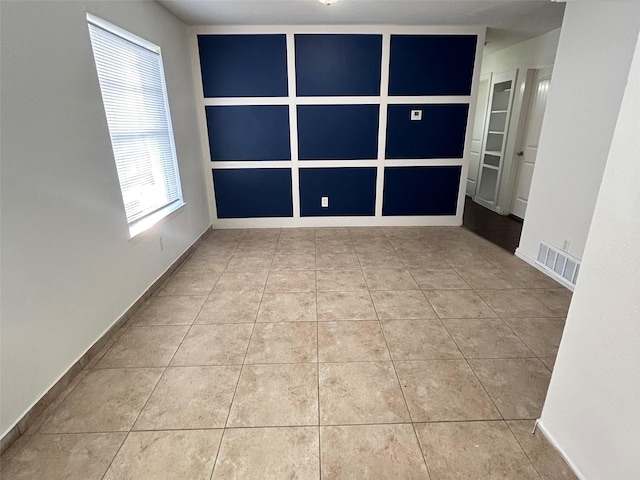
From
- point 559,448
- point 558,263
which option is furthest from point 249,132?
point 559,448

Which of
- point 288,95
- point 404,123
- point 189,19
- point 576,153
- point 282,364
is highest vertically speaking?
point 189,19

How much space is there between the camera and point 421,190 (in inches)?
177

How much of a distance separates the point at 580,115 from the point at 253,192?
3546mm

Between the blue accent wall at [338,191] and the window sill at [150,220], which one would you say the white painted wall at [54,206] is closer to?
the window sill at [150,220]

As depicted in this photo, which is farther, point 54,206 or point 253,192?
point 253,192

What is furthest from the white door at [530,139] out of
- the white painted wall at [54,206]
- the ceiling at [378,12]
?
the white painted wall at [54,206]

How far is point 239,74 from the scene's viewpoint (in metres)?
3.98

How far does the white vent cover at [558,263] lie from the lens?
281cm

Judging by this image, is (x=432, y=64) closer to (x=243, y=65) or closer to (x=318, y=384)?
(x=243, y=65)

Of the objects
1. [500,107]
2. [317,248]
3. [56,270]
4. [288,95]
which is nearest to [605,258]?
[56,270]

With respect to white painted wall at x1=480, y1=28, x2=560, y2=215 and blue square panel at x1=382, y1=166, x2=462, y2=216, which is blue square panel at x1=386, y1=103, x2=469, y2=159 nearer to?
blue square panel at x1=382, y1=166, x2=462, y2=216

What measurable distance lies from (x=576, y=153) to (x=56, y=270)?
12.5 ft

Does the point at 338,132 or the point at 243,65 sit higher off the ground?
the point at 243,65

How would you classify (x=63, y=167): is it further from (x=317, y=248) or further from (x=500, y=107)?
(x=500, y=107)
